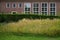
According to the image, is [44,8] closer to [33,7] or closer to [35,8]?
[35,8]

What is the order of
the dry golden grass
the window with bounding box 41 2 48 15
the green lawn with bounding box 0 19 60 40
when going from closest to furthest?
1. the green lawn with bounding box 0 19 60 40
2. the dry golden grass
3. the window with bounding box 41 2 48 15

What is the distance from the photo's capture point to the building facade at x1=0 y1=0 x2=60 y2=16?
4391 centimetres

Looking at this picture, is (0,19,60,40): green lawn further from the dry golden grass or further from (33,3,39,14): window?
(33,3,39,14): window

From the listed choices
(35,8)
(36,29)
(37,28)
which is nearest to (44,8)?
(35,8)

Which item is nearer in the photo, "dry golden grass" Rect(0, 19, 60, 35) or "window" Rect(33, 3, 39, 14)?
"dry golden grass" Rect(0, 19, 60, 35)

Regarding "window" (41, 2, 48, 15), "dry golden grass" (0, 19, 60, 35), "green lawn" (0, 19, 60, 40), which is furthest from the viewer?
"window" (41, 2, 48, 15)

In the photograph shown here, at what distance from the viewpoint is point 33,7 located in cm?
4431

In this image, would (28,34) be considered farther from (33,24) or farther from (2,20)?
(2,20)

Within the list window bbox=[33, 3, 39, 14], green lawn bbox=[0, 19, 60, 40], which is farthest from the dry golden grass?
window bbox=[33, 3, 39, 14]

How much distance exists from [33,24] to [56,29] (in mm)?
2024

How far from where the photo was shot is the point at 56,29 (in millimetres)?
17234

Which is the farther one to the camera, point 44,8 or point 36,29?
point 44,8

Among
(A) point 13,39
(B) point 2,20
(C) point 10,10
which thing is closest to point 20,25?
(A) point 13,39

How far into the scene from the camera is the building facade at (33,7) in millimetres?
43906
